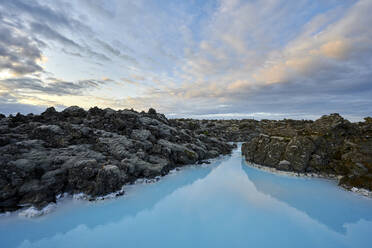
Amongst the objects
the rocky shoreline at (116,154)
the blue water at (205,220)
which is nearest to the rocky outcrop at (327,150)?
the rocky shoreline at (116,154)

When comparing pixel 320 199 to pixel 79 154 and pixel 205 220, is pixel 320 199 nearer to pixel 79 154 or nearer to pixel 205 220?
pixel 205 220

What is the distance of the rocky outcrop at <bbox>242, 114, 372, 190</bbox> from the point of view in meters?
16.4

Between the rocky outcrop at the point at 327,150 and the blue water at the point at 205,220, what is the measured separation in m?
3.32

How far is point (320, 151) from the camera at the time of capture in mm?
20297

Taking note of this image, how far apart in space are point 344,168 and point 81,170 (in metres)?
26.3

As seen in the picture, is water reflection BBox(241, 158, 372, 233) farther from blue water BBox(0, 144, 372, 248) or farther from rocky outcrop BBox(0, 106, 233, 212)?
rocky outcrop BBox(0, 106, 233, 212)

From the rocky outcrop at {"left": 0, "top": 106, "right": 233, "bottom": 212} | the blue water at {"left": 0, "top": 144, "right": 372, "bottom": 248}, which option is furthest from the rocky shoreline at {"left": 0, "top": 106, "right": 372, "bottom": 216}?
the blue water at {"left": 0, "top": 144, "right": 372, "bottom": 248}

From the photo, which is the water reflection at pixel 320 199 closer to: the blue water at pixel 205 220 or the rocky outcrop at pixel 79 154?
the blue water at pixel 205 220

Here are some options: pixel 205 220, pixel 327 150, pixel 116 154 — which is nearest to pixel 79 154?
pixel 116 154

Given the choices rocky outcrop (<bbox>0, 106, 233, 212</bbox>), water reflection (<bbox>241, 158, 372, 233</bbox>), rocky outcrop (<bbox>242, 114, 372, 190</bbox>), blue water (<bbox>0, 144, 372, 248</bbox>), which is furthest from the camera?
rocky outcrop (<bbox>242, 114, 372, 190</bbox>)

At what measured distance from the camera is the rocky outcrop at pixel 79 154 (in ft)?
39.9

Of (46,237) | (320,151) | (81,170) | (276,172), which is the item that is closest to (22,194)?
(81,170)

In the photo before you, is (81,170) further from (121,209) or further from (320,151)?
(320,151)

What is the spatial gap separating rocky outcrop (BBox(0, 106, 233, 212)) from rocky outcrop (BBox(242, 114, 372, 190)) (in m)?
10.9
